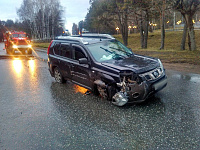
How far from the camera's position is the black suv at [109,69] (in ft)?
15.7

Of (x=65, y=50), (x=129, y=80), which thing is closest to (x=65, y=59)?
(x=65, y=50)

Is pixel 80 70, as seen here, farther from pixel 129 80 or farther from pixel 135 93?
pixel 135 93

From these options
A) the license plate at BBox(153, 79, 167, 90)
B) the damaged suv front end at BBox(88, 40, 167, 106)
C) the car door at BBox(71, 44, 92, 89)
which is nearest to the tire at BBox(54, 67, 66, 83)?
the car door at BBox(71, 44, 92, 89)

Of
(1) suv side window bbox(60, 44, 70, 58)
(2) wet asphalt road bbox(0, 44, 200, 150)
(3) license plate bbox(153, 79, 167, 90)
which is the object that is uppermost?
(1) suv side window bbox(60, 44, 70, 58)

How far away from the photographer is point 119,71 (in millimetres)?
4859

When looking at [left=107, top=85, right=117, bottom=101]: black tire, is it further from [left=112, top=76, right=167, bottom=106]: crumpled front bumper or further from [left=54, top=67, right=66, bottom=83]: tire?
[left=54, top=67, right=66, bottom=83]: tire

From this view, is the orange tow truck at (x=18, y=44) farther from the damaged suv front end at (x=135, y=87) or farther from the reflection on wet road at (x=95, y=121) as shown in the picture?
the damaged suv front end at (x=135, y=87)

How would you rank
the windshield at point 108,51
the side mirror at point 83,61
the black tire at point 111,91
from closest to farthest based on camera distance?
the black tire at point 111,91, the side mirror at point 83,61, the windshield at point 108,51

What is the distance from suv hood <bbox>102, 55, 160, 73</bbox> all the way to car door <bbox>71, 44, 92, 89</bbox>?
746 mm

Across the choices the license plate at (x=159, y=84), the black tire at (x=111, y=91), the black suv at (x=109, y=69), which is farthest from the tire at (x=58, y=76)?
the license plate at (x=159, y=84)

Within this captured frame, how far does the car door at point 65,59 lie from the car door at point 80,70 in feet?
0.92

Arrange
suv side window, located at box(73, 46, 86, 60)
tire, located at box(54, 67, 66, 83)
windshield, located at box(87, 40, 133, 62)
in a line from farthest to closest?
tire, located at box(54, 67, 66, 83) → suv side window, located at box(73, 46, 86, 60) → windshield, located at box(87, 40, 133, 62)

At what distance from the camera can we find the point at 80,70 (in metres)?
6.07

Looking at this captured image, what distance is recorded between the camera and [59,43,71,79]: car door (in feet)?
22.0
